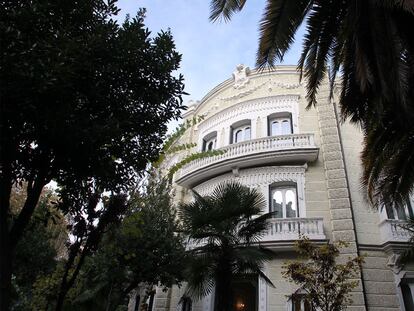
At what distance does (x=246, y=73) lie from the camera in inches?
707

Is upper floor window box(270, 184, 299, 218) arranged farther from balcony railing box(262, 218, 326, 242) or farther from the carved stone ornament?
the carved stone ornament

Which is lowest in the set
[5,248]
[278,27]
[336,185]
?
[5,248]

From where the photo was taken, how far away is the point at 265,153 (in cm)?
1429

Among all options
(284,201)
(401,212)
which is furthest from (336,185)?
(401,212)

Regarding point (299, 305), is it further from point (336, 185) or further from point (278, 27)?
point (278, 27)

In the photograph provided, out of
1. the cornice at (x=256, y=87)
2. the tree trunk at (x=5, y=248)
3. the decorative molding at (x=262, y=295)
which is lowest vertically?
the tree trunk at (x=5, y=248)

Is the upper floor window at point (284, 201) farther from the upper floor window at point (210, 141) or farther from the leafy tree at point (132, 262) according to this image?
the upper floor window at point (210, 141)

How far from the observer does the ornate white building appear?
458 inches

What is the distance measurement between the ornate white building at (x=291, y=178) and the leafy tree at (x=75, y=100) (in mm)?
5859

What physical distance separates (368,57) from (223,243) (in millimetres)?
5361

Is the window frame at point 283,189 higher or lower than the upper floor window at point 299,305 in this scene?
higher

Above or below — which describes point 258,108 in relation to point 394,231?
above

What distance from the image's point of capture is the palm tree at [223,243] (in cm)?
873

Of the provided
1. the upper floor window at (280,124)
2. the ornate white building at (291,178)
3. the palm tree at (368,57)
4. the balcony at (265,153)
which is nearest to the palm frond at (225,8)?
the palm tree at (368,57)
